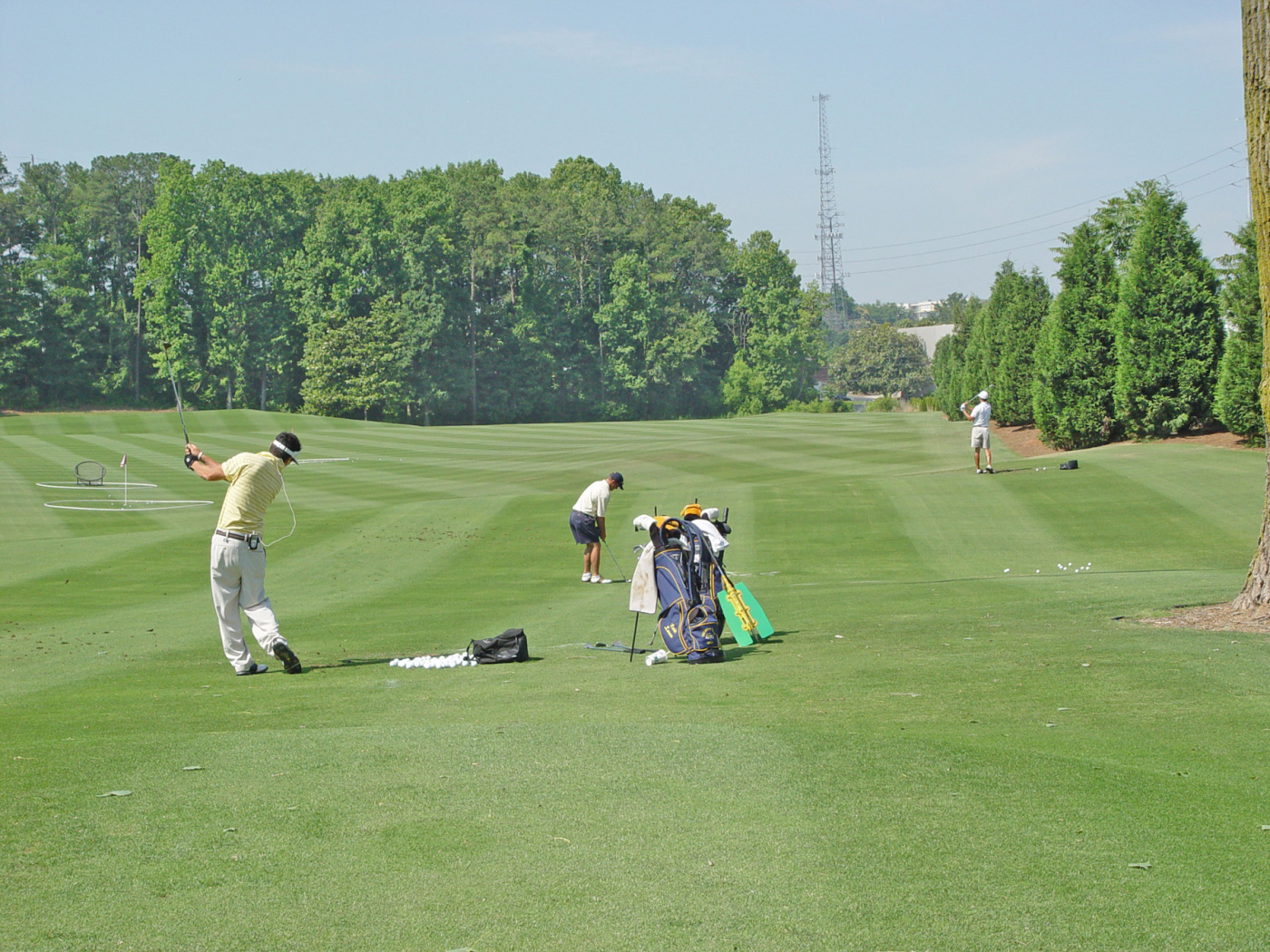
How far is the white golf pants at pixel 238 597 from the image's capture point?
1010 cm

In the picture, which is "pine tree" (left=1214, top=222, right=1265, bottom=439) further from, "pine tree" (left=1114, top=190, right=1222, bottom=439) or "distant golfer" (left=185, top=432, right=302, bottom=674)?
"distant golfer" (left=185, top=432, right=302, bottom=674)

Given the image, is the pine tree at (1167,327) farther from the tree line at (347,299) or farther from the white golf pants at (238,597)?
the tree line at (347,299)

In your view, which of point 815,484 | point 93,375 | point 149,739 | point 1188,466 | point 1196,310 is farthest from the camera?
point 93,375

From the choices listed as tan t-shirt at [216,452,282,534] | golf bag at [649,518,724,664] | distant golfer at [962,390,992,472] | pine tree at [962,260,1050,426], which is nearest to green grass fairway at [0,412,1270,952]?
golf bag at [649,518,724,664]

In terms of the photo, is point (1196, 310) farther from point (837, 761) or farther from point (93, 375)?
point (93, 375)

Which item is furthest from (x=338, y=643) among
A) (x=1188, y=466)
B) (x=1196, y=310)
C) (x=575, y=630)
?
(x=1196, y=310)

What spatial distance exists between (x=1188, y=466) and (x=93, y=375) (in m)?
77.2

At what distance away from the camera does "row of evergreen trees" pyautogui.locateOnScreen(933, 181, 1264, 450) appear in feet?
93.2

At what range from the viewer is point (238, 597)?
10250 mm

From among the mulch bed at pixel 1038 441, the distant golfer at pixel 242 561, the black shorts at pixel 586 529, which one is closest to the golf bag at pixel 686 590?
the distant golfer at pixel 242 561

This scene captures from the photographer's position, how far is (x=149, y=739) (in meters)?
6.85

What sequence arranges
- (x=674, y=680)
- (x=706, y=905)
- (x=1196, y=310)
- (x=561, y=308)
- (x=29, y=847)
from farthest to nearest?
(x=561, y=308)
(x=1196, y=310)
(x=674, y=680)
(x=29, y=847)
(x=706, y=905)

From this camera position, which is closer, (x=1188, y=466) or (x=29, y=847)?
(x=29, y=847)

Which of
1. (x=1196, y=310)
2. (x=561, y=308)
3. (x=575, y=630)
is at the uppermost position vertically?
(x=561, y=308)
